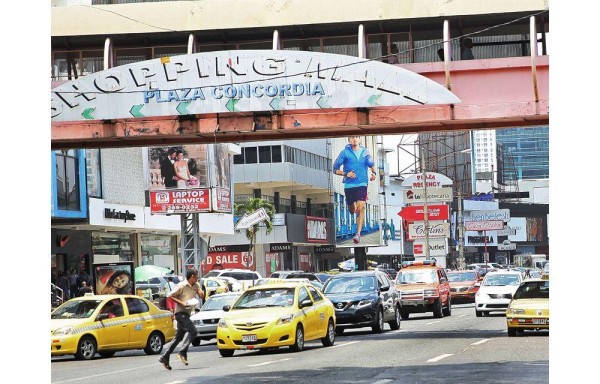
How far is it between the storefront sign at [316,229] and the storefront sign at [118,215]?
38670 millimetres

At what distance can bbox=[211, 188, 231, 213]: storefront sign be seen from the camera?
5725cm

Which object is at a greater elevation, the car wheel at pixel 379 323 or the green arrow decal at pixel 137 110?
the green arrow decal at pixel 137 110

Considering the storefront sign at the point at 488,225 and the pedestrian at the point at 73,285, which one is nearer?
the pedestrian at the point at 73,285

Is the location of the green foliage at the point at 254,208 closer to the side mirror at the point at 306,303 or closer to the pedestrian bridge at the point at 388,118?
the pedestrian bridge at the point at 388,118

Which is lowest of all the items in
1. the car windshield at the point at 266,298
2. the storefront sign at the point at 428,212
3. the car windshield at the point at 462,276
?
the car windshield at the point at 462,276

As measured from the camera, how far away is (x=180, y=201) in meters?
57.2

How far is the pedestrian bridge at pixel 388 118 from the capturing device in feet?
83.8

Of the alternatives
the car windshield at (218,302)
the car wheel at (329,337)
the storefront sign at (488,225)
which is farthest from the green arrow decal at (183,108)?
the storefront sign at (488,225)

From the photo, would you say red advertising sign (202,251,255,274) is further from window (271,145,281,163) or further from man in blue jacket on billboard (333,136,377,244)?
man in blue jacket on billboard (333,136,377,244)

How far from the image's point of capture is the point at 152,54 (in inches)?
1053

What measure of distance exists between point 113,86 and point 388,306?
11635mm

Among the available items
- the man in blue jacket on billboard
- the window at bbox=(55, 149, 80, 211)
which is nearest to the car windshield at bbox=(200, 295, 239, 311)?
the window at bbox=(55, 149, 80, 211)

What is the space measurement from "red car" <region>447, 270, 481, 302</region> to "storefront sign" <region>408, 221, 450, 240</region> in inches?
453

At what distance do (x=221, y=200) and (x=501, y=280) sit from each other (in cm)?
1927
